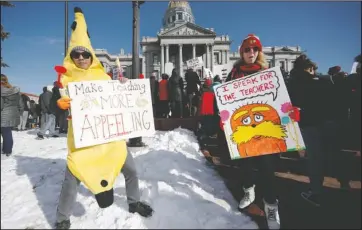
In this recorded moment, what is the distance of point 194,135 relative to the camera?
5.98 m

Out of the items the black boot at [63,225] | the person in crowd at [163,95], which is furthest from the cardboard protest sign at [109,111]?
the person in crowd at [163,95]

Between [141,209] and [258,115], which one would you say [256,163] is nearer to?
[258,115]

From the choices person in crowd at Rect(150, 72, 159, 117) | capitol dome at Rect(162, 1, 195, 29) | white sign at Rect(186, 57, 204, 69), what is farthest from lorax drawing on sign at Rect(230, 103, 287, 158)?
capitol dome at Rect(162, 1, 195, 29)

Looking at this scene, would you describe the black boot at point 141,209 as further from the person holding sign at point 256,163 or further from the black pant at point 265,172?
the black pant at point 265,172

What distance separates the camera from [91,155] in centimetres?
213

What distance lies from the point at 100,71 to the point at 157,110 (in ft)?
18.1

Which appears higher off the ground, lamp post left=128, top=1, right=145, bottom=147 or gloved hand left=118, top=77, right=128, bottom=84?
lamp post left=128, top=1, right=145, bottom=147

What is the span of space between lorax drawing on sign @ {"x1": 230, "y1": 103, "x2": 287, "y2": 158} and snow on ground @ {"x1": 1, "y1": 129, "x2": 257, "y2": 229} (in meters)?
0.72

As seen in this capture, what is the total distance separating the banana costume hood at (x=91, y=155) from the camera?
2.09 metres

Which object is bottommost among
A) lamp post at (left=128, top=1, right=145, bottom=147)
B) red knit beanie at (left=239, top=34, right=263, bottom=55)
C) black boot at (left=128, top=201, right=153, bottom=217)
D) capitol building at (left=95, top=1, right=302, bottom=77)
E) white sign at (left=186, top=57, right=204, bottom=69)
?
black boot at (left=128, top=201, right=153, bottom=217)

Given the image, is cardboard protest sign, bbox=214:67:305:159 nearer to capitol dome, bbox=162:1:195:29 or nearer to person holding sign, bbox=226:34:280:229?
person holding sign, bbox=226:34:280:229

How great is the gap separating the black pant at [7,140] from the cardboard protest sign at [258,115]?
1.79 m

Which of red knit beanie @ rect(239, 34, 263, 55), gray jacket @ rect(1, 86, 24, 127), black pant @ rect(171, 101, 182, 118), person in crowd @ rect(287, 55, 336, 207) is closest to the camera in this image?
gray jacket @ rect(1, 86, 24, 127)

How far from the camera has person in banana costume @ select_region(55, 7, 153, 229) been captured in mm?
2082
